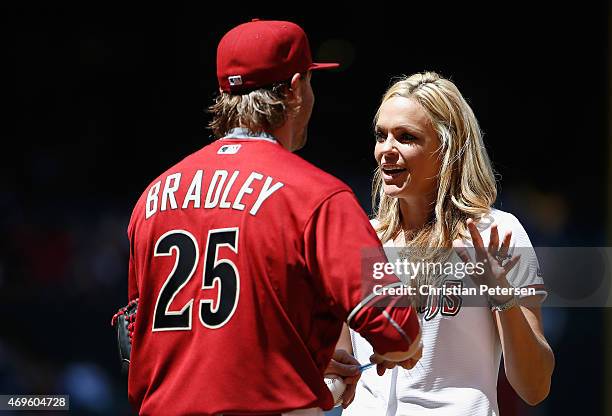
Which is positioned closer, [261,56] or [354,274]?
[354,274]

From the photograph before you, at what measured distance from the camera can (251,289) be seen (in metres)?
1.90

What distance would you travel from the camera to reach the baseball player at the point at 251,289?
6.21ft

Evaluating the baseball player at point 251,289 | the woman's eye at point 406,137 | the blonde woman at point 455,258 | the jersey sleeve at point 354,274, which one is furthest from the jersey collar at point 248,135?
the woman's eye at point 406,137

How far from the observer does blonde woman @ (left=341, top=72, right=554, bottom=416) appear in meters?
2.33

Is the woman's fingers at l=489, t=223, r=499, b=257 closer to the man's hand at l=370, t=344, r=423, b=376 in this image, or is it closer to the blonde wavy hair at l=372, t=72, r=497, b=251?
the man's hand at l=370, t=344, r=423, b=376

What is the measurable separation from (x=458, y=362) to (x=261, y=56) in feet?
2.97

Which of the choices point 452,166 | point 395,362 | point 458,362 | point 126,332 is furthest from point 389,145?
point 126,332

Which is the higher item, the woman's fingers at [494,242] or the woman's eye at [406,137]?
the woman's eye at [406,137]

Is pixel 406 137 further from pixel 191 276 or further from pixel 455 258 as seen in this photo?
pixel 191 276

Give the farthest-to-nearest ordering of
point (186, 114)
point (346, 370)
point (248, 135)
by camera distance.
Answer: point (186, 114) < point (346, 370) < point (248, 135)

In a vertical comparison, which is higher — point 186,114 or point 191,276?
point 191,276

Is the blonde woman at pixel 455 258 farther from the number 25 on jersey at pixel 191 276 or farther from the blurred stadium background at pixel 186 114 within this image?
the blurred stadium background at pixel 186 114

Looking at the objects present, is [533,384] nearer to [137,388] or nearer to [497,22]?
[137,388]

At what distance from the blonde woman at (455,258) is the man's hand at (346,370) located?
9cm
